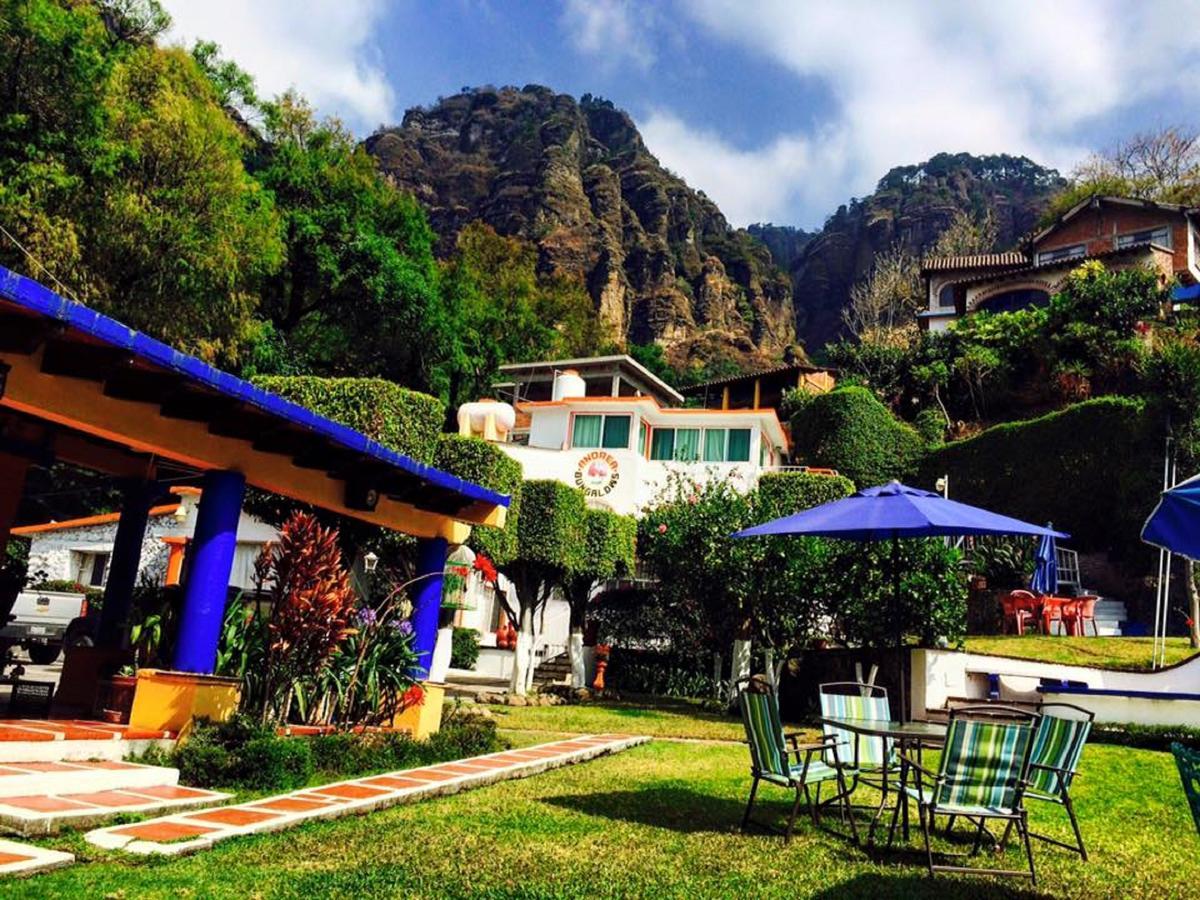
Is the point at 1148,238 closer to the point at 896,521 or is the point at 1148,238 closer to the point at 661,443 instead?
the point at 661,443

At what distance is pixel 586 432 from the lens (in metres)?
34.6

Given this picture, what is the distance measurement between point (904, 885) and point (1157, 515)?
2.81 metres

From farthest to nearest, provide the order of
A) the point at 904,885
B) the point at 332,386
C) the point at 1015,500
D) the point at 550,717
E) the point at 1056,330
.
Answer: the point at 1056,330 < the point at 1015,500 < the point at 332,386 < the point at 550,717 < the point at 904,885

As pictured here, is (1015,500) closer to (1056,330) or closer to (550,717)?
(1056,330)

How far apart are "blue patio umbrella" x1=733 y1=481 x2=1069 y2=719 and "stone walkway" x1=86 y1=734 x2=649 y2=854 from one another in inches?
130

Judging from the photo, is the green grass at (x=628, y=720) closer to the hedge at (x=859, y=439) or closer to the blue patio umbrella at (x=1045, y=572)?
the blue patio umbrella at (x=1045, y=572)

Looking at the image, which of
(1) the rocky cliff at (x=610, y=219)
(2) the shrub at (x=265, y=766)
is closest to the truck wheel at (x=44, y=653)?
(2) the shrub at (x=265, y=766)

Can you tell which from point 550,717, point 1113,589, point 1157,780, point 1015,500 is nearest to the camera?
point 1157,780

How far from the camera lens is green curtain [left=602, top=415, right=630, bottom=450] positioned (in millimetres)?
34000

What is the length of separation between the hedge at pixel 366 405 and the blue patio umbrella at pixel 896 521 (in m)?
9.42

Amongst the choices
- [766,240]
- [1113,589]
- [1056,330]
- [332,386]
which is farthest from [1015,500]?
[766,240]

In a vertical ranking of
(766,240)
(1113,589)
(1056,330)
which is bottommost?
(1113,589)

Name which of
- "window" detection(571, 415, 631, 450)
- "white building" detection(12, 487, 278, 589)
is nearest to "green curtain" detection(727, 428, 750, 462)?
"window" detection(571, 415, 631, 450)

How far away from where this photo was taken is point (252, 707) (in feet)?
27.1
